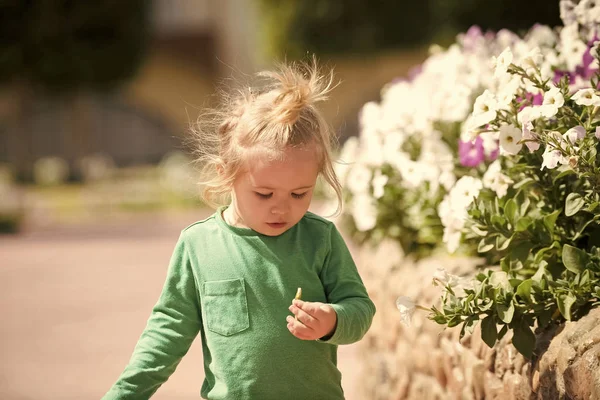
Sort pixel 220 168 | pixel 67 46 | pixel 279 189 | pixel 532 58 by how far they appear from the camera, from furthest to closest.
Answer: pixel 67 46
pixel 532 58
pixel 220 168
pixel 279 189

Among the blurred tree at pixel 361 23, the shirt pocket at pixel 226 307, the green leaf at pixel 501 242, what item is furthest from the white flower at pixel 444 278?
the blurred tree at pixel 361 23

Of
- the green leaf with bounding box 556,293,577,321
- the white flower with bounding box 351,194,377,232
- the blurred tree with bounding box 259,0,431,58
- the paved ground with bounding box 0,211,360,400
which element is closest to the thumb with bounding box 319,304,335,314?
the green leaf with bounding box 556,293,577,321

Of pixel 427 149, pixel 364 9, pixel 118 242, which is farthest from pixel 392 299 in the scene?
pixel 364 9

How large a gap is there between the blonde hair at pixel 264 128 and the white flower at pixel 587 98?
2.29 ft

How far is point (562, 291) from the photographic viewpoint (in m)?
2.31

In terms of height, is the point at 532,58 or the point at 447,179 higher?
the point at 532,58

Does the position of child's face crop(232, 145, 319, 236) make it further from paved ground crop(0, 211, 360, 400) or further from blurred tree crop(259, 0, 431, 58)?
blurred tree crop(259, 0, 431, 58)

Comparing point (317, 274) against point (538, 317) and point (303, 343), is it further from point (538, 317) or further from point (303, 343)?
point (538, 317)

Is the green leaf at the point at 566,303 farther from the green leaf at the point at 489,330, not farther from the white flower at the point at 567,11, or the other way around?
the white flower at the point at 567,11

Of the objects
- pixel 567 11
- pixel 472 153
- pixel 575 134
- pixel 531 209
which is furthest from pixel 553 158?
pixel 567 11

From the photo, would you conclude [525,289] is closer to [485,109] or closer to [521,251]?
[521,251]

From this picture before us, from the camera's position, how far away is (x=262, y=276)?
2.15 metres

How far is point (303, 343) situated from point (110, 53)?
18.6 meters

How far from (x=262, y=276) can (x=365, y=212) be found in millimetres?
1965
